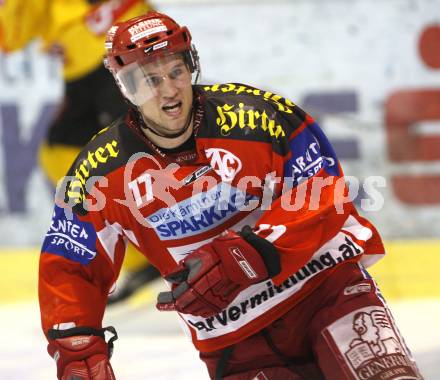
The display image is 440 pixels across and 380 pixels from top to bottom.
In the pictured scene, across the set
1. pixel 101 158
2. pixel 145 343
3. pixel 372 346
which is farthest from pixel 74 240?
pixel 145 343

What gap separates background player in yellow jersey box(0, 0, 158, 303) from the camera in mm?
5219

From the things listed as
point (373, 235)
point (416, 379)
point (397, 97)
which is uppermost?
→ point (397, 97)

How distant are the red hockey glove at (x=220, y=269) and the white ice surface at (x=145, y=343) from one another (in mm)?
1349

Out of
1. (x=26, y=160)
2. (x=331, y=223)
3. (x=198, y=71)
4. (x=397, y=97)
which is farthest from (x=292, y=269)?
(x=26, y=160)

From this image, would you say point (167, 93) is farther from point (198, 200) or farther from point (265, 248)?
point (265, 248)

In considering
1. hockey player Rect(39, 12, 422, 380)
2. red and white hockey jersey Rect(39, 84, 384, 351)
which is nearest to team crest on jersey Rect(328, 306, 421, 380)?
hockey player Rect(39, 12, 422, 380)

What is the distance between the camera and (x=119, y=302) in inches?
207

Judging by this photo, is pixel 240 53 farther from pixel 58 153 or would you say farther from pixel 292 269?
pixel 292 269

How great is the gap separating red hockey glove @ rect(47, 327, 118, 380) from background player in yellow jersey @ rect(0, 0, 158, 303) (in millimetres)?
2507

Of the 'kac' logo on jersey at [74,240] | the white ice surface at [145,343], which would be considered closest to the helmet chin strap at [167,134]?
the 'kac' logo on jersey at [74,240]

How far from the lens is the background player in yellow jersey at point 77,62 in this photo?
522 cm

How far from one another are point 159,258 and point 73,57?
2.78 meters

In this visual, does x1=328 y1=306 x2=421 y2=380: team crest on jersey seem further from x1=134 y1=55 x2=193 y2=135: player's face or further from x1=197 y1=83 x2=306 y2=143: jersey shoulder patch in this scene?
x1=134 y1=55 x2=193 y2=135: player's face

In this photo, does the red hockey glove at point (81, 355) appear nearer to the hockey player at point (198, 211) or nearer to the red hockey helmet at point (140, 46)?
the hockey player at point (198, 211)
